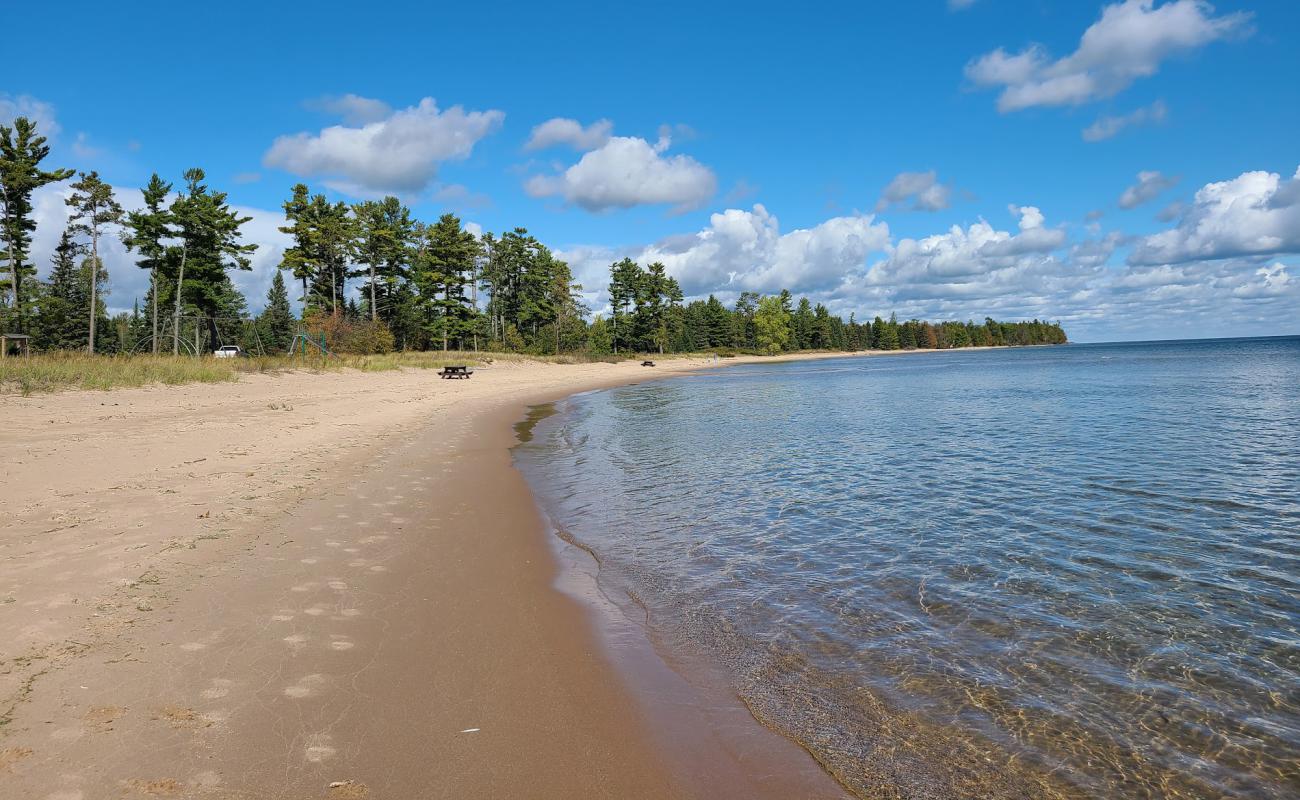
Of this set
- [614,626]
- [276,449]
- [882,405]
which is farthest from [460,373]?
[614,626]

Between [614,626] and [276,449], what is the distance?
1068cm

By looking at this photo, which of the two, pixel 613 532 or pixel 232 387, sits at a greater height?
pixel 232 387

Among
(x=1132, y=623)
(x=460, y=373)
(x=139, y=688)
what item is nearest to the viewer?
(x=139, y=688)

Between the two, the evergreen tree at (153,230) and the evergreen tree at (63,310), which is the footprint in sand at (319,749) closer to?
the evergreen tree at (153,230)

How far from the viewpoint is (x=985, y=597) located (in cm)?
675

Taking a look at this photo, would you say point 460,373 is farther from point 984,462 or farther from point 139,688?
point 139,688

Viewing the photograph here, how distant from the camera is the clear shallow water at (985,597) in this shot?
13.7 feet

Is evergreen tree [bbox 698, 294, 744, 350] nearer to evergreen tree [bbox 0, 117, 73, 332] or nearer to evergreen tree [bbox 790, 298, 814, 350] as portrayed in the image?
evergreen tree [bbox 790, 298, 814, 350]

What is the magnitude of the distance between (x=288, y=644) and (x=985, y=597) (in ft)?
21.9

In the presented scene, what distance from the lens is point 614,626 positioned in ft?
20.0

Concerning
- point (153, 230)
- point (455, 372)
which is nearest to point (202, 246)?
point (153, 230)

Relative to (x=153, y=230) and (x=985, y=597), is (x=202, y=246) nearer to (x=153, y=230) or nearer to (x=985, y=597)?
(x=153, y=230)

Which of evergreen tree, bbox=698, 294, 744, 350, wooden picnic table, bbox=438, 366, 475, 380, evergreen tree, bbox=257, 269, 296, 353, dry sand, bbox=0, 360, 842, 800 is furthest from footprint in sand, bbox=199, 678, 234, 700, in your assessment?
evergreen tree, bbox=698, 294, 744, 350

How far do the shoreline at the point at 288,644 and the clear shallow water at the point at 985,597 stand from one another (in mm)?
984
